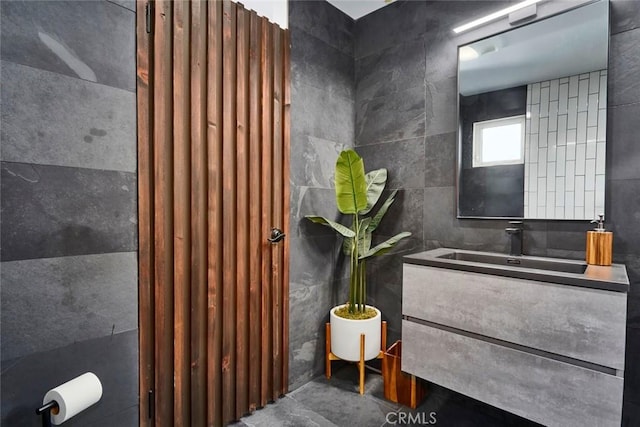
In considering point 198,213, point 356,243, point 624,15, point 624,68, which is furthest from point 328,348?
point 624,15

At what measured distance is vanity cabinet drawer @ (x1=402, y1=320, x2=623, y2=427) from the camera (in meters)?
1.16

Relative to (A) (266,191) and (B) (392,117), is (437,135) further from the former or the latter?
(A) (266,191)

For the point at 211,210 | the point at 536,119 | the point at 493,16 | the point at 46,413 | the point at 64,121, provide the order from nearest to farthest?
the point at 46,413
the point at 64,121
the point at 211,210
the point at 536,119
the point at 493,16

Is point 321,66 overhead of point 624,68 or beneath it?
overhead

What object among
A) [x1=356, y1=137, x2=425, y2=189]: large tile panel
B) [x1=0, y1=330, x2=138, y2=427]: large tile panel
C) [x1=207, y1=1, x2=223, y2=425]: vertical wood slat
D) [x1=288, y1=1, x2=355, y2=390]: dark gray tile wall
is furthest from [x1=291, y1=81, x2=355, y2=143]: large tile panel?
[x1=0, y1=330, x2=138, y2=427]: large tile panel

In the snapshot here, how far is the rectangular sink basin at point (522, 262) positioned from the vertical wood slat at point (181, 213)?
1354mm

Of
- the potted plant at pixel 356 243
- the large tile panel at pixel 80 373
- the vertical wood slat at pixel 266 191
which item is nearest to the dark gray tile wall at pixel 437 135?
the potted plant at pixel 356 243

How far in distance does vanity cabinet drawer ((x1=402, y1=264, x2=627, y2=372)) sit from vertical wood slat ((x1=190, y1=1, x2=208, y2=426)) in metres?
1.07

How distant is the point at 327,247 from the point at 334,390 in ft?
3.03

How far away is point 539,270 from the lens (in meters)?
1.32

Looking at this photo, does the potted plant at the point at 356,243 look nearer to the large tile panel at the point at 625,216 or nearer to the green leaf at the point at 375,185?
the green leaf at the point at 375,185

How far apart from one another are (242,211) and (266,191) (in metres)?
0.20

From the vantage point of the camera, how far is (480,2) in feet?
6.01

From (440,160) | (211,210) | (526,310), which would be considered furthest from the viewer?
(440,160)
